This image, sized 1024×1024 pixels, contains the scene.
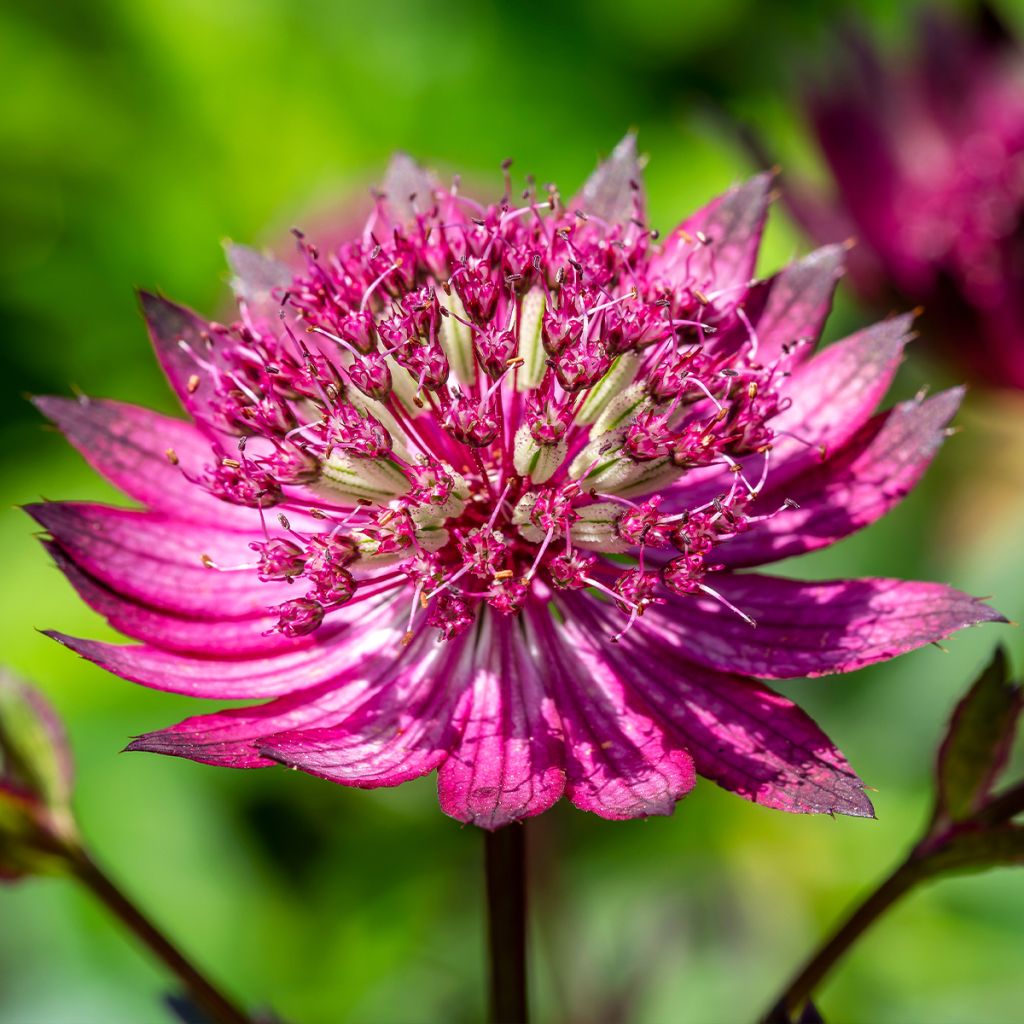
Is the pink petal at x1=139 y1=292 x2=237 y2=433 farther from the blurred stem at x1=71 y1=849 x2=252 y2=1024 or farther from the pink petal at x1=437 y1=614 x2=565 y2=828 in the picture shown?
the blurred stem at x1=71 y1=849 x2=252 y2=1024

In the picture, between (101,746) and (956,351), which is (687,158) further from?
(101,746)

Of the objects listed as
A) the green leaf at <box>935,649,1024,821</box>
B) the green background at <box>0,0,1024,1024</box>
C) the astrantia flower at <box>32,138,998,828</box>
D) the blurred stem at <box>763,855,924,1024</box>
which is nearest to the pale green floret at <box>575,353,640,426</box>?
the astrantia flower at <box>32,138,998,828</box>

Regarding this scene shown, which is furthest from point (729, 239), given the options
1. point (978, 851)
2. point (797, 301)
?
point (978, 851)

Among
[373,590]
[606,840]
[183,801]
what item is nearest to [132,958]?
[183,801]

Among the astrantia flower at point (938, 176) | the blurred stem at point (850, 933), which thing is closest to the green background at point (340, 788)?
the astrantia flower at point (938, 176)

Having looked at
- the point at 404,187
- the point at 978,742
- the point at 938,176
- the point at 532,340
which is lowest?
the point at 978,742

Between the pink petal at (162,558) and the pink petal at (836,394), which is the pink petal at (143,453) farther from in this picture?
the pink petal at (836,394)

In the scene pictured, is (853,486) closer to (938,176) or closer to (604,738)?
(604,738)
